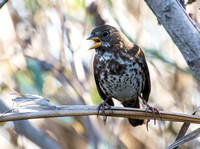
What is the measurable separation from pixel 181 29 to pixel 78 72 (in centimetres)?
195

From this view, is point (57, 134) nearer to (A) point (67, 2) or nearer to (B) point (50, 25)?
(B) point (50, 25)

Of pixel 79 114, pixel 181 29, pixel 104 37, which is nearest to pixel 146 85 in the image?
pixel 104 37

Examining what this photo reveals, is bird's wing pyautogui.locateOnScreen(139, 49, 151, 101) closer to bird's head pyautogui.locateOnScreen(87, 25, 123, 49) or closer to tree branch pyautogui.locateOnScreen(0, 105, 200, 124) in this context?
bird's head pyautogui.locateOnScreen(87, 25, 123, 49)

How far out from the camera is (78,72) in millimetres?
3742

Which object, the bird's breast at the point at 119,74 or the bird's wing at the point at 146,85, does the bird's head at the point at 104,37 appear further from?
the bird's wing at the point at 146,85

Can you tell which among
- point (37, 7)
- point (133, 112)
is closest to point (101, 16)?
point (37, 7)

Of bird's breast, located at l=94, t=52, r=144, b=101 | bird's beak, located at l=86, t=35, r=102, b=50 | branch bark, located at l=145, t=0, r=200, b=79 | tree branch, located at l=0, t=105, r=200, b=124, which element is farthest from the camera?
bird's beak, located at l=86, t=35, r=102, b=50

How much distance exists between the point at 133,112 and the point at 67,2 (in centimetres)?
248

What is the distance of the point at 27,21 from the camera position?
159 inches

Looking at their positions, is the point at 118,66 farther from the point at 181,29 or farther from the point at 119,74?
the point at 181,29

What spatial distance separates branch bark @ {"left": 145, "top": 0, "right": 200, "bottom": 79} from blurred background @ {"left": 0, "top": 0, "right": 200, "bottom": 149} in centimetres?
180

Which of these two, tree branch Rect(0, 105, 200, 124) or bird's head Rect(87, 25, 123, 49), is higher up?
bird's head Rect(87, 25, 123, 49)

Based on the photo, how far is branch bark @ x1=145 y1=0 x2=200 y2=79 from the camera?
1.93 metres

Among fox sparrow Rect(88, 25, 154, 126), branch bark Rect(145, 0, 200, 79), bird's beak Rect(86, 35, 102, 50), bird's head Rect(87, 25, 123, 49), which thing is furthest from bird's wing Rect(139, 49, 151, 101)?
branch bark Rect(145, 0, 200, 79)
